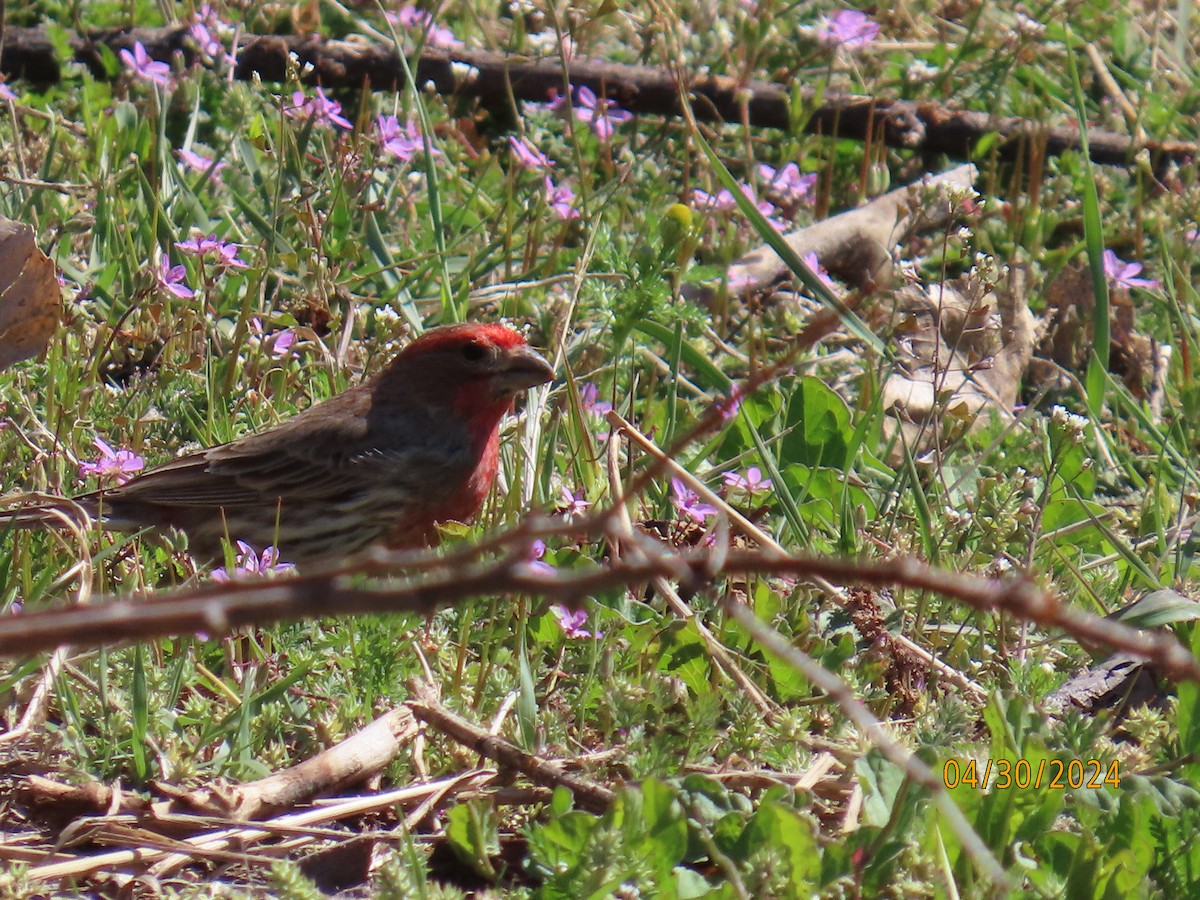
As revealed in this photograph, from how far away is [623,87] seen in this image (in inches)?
259

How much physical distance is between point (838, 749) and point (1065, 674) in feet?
3.24

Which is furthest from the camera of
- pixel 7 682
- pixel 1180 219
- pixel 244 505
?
pixel 1180 219

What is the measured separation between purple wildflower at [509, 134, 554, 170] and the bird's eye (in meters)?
1.32

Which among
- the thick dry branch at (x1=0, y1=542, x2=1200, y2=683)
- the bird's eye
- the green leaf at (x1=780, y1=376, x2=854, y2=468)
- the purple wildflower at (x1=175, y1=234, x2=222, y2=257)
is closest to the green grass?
the green leaf at (x1=780, y1=376, x2=854, y2=468)

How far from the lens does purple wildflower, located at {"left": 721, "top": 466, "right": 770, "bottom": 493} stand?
172 inches

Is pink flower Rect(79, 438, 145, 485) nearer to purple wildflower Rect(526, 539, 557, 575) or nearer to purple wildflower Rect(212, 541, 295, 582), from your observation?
purple wildflower Rect(212, 541, 295, 582)

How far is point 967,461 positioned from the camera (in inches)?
196

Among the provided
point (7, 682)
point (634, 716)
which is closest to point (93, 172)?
point (7, 682)

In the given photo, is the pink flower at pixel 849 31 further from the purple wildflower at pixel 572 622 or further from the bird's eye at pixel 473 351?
the purple wildflower at pixel 572 622

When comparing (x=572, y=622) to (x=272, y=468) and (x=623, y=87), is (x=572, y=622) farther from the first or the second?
(x=623, y=87)

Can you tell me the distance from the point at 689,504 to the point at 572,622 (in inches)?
29.2

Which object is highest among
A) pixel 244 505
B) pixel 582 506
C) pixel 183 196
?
pixel 183 196

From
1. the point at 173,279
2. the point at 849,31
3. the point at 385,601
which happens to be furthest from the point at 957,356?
the point at 385,601

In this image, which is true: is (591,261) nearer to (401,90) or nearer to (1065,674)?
(401,90)
